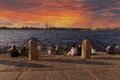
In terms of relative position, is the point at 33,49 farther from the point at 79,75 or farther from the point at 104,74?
the point at 104,74

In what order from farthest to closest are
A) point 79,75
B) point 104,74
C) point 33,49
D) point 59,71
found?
point 33,49 < point 59,71 < point 104,74 < point 79,75

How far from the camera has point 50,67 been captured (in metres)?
12.4

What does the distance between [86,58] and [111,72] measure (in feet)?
15.2

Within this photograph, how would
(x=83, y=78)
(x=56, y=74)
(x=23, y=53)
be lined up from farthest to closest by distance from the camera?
(x=23, y=53), (x=56, y=74), (x=83, y=78)

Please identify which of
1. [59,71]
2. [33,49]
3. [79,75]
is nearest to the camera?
[79,75]

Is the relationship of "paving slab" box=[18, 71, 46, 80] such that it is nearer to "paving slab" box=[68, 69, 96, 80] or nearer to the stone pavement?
the stone pavement

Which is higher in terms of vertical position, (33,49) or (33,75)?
(33,49)

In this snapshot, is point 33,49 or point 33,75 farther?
point 33,49

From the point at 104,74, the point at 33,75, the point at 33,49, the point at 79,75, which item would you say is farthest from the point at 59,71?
the point at 33,49

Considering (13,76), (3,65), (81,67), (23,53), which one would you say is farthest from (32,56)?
(23,53)

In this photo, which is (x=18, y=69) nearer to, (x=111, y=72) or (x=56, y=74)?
(x=56, y=74)

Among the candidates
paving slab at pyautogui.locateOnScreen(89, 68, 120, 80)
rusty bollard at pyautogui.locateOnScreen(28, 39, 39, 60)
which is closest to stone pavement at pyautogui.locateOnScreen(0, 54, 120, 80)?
paving slab at pyautogui.locateOnScreen(89, 68, 120, 80)

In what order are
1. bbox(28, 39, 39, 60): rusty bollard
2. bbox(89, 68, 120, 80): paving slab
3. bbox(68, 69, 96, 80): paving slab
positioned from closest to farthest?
bbox(68, 69, 96, 80): paving slab
bbox(89, 68, 120, 80): paving slab
bbox(28, 39, 39, 60): rusty bollard

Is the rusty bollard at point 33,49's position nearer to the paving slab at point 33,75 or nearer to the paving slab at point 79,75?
the paving slab at point 33,75
